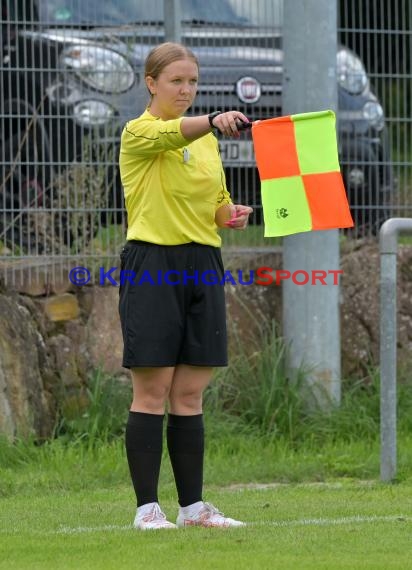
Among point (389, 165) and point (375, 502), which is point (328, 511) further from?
point (389, 165)

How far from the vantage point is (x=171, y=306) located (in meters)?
5.31

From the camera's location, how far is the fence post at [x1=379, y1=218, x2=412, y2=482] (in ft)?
22.4

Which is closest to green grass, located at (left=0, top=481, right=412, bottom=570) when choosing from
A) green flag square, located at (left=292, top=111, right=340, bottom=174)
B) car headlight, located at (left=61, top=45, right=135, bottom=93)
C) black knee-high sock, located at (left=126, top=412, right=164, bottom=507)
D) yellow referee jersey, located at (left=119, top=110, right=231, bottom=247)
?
black knee-high sock, located at (left=126, top=412, right=164, bottom=507)

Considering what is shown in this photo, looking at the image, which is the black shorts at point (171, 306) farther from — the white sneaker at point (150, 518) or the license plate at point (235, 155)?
the license plate at point (235, 155)

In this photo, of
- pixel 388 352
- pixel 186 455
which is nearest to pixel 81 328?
pixel 388 352

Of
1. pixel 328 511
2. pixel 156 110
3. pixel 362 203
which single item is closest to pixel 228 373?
pixel 362 203

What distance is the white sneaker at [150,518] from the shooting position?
5.29 m

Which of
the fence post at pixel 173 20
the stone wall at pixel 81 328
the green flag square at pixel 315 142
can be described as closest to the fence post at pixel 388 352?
the green flag square at pixel 315 142

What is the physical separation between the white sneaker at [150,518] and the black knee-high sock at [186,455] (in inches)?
6.6

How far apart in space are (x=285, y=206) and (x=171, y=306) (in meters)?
0.63

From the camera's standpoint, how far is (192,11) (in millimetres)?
8766

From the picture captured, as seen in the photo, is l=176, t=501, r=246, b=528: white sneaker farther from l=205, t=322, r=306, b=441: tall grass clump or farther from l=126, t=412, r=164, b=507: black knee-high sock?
l=205, t=322, r=306, b=441: tall grass clump

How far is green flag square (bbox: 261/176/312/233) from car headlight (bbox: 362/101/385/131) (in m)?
3.48

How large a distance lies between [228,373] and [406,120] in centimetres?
206
